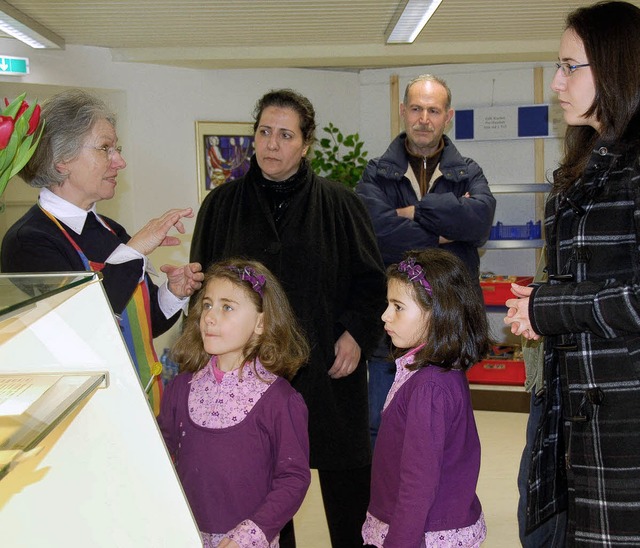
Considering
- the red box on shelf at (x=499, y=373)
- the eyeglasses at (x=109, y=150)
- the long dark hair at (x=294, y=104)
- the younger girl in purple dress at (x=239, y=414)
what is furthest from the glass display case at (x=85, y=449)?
the red box on shelf at (x=499, y=373)

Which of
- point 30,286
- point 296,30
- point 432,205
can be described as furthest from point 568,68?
point 296,30

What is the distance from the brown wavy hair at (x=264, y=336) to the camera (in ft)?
7.16

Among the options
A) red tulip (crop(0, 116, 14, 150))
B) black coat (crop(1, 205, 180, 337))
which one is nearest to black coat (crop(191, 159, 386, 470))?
black coat (crop(1, 205, 180, 337))

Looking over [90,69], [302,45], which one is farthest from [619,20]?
[90,69]

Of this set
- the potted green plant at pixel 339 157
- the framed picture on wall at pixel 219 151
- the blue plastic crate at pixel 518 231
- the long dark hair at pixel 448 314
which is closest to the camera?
the long dark hair at pixel 448 314

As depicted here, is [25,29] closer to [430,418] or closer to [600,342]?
[430,418]

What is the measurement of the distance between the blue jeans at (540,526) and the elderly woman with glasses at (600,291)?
0.13 meters

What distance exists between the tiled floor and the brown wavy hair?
168 centimetres

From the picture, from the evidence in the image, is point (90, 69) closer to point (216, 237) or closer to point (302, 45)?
point (302, 45)

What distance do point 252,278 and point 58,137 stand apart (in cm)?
63

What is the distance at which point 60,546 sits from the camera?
3.76ft

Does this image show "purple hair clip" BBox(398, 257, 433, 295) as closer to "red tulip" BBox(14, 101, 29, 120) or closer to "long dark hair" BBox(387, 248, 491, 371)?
"long dark hair" BBox(387, 248, 491, 371)

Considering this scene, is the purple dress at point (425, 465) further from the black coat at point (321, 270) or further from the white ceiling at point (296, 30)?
the white ceiling at point (296, 30)

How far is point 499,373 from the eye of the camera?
5969 millimetres
